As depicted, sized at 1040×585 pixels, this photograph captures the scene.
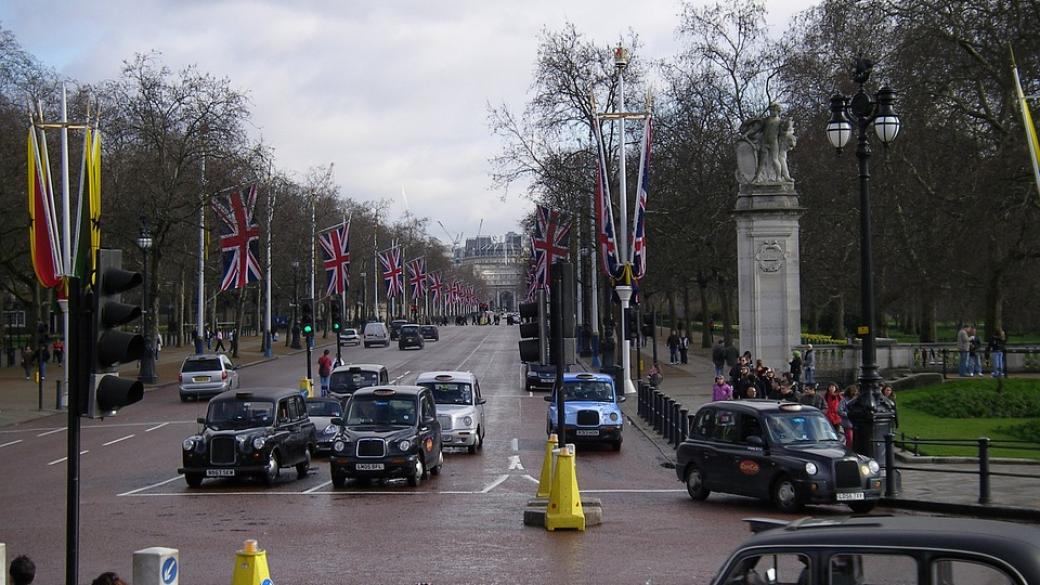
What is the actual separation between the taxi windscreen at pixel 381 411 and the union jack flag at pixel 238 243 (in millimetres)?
30436

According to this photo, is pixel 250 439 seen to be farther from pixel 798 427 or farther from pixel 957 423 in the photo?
pixel 957 423

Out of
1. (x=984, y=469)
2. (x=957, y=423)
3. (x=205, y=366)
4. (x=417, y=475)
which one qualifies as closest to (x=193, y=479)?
(x=417, y=475)

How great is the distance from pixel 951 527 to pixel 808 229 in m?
55.6

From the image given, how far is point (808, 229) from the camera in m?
60.2

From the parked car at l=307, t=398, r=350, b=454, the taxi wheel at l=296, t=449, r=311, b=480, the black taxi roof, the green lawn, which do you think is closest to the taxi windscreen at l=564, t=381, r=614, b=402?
the parked car at l=307, t=398, r=350, b=454

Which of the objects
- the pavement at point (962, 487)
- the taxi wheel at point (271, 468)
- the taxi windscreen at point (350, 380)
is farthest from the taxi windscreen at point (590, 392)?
the taxi wheel at point (271, 468)

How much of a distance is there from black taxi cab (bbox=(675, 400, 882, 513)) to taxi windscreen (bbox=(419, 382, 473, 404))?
9.35 meters

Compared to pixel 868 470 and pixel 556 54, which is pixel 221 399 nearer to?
pixel 868 470

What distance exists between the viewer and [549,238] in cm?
5281

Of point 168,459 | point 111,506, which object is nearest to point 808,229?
point 168,459

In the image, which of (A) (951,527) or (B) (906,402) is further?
(B) (906,402)

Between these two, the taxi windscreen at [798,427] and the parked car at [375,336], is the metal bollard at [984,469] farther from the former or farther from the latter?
the parked car at [375,336]

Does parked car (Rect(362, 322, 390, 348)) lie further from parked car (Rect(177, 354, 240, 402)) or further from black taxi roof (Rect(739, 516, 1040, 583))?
black taxi roof (Rect(739, 516, 1040, 583))

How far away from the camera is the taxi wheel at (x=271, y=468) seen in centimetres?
2208
